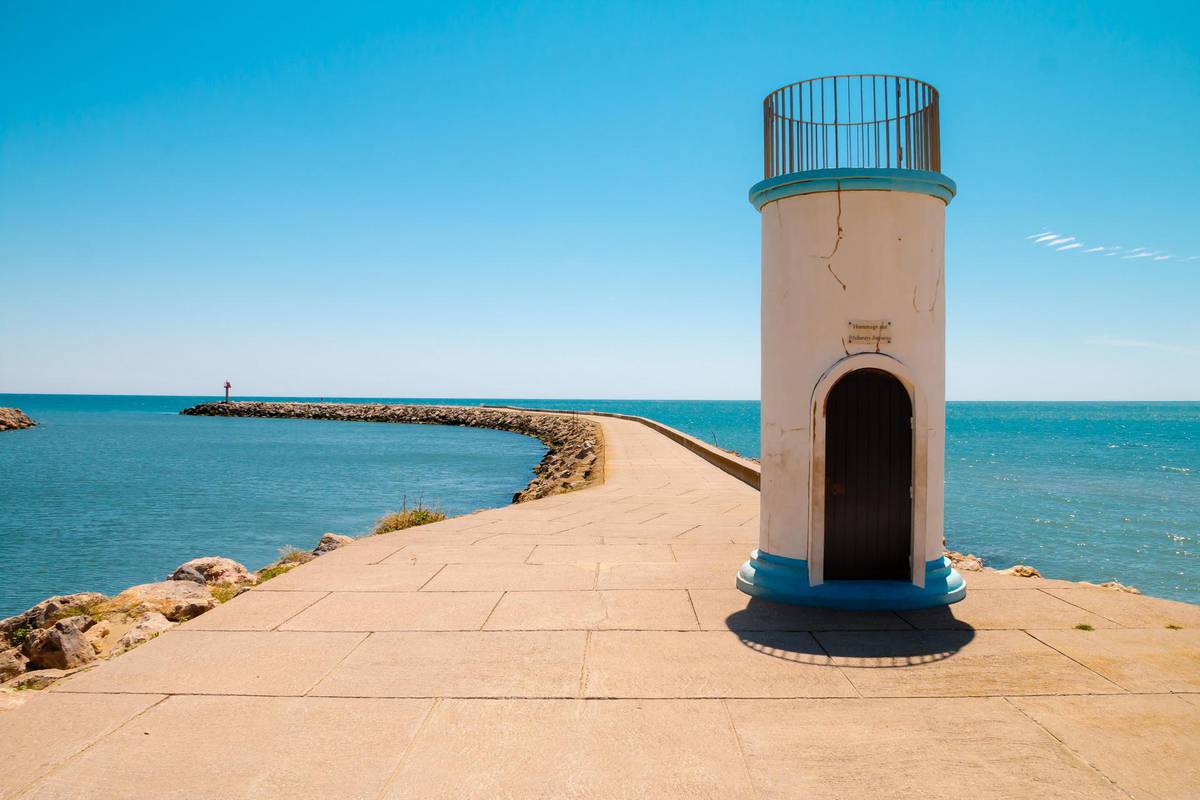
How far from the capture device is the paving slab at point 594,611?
203 inches

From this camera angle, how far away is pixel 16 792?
3041mm

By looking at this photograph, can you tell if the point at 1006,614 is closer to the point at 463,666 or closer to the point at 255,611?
the point at 463,666

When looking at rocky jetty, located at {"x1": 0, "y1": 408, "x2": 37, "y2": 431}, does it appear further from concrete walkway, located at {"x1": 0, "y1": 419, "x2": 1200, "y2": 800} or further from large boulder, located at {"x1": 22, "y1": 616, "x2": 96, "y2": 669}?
concrete walkway, located at {"x1": 0, "y1": 419, "x2": 1200, "y2": 800}

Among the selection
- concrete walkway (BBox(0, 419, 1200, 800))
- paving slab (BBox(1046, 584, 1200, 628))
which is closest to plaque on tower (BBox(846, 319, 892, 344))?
concrete walkway (BBox(0, 419, 1200, 800))

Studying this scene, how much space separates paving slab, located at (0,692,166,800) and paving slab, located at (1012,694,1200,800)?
4483mm

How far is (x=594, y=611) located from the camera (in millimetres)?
5484

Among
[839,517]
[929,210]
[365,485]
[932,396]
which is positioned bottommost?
[365,485]

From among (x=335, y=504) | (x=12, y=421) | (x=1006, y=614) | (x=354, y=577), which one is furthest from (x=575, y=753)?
(x=12, y=421)

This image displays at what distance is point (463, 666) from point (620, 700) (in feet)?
3.37

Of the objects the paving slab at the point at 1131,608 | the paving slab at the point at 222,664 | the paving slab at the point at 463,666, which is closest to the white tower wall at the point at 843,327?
the paving slab at the point at 1131,608

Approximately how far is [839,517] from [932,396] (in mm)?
1112

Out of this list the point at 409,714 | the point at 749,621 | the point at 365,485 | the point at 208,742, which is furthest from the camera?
the point at 365,485

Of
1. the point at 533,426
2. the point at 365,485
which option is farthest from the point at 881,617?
the point at 533,426

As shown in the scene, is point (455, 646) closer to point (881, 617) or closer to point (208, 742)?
point (208, 742)
